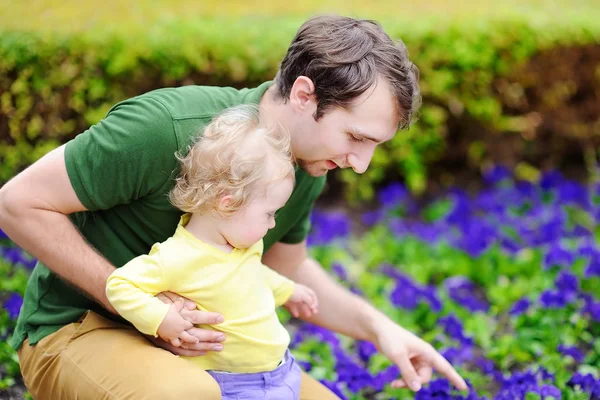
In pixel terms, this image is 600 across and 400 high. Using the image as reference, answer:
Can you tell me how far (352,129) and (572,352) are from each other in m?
1.48

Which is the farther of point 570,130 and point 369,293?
point 570,130

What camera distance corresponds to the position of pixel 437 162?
216 inches

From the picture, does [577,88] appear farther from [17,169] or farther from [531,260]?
[17,169]

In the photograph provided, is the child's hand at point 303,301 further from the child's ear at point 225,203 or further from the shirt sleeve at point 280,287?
the child's ear at point 225,203

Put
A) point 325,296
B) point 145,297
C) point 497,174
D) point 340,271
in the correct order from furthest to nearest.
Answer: point 497,174
point 340,271
point 325,296
point 145,297

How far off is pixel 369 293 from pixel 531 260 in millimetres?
906

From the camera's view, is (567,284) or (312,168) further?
(567,284)

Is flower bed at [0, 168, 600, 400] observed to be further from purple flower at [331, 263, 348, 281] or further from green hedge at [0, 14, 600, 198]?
green hedge at [0, 14, 600, 198]

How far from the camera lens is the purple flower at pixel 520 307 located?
138 inches

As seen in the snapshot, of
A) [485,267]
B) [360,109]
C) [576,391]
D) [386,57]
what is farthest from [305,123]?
[485,267]

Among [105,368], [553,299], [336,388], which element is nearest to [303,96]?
[105,368]

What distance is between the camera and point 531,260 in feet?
13.4

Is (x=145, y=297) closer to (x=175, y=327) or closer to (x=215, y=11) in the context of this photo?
(x=175, y=327)

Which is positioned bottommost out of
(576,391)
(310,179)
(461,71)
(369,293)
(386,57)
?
(369,293)
